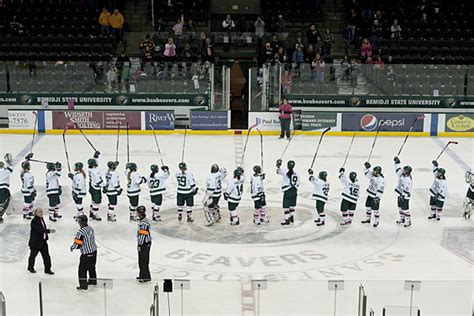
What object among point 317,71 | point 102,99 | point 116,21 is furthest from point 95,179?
point 116,21

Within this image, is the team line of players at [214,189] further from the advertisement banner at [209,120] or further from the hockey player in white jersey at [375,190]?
the advertisement banner at [209,120]

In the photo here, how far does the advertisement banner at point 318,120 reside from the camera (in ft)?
80.4

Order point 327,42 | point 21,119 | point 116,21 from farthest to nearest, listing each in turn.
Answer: point 116,21 → point 327,42 → point 21,119

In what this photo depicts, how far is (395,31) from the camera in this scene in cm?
2850

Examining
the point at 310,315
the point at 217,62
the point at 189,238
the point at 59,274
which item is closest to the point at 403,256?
the point at 189,238

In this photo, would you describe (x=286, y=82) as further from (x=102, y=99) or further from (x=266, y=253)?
(x=266, y=253)

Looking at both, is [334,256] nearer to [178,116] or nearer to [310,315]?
[310,315]

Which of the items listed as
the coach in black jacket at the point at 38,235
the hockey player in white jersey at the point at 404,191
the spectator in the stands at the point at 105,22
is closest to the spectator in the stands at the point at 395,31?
the spectator in the stands at the point at 105,22

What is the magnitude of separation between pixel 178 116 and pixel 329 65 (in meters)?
4.63

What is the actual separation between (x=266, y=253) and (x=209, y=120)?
11.3 metres

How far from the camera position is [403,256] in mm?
13609

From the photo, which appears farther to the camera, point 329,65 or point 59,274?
point 329,65

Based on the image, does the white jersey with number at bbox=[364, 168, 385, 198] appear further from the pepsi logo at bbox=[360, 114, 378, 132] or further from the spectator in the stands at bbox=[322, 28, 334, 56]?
the spectator in the stands at bbox=[322, 28, 334, 56]

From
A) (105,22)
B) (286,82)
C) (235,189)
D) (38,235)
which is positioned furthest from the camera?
(105,22)
